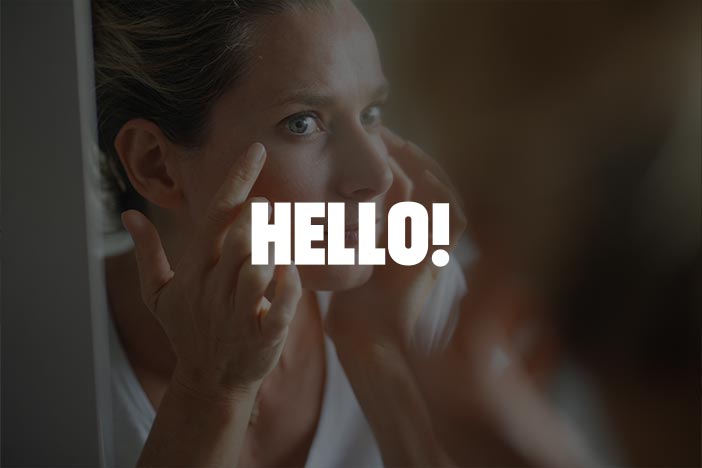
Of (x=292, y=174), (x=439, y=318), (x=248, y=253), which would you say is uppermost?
(x=292, y=174)

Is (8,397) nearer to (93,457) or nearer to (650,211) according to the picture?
(93,457)

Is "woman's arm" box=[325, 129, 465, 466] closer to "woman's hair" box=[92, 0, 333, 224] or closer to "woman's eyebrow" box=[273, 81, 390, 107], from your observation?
"woman's eyebrow" box=[273, 81, 390, 107]

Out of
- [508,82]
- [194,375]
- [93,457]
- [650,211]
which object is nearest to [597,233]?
[650,211]

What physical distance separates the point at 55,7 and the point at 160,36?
18 cm

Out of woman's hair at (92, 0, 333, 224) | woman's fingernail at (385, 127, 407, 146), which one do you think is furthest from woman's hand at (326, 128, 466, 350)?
woman's hair at (92, 0, 333, 224)

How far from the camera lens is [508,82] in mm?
909

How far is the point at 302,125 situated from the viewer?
0.86 m

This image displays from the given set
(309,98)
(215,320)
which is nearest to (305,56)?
(309,98)

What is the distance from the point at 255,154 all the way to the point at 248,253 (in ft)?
0.43

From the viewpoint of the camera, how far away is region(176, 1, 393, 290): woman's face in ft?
2.76

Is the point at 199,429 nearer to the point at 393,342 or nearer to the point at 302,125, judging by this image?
the point at 393,342

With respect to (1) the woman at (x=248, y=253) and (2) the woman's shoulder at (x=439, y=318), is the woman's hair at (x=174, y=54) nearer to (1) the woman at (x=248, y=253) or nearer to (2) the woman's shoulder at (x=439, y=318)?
(1) the woman at (x=248, y=253)

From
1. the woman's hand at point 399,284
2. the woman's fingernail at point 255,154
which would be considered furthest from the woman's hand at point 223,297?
the woman's hand at point 399,284

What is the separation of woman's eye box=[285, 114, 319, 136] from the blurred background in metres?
0.11
